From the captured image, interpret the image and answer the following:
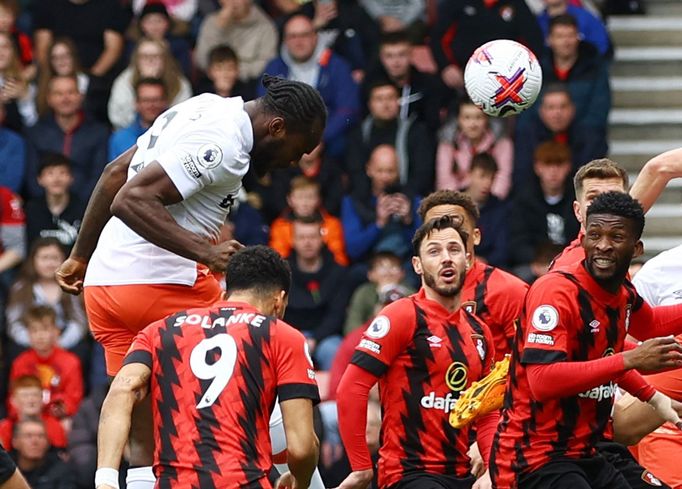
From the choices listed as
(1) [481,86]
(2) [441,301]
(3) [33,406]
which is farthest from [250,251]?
(3) [33,406]

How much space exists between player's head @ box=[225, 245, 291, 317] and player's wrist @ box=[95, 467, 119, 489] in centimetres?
95

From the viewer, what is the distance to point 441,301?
26.7 feet

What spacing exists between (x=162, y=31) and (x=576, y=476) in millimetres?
8027

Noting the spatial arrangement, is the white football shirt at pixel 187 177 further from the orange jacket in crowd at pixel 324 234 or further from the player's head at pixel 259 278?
the orange jacket in crowd at pixel 324 234

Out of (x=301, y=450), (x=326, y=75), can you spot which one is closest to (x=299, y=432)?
(x=301, y=450)

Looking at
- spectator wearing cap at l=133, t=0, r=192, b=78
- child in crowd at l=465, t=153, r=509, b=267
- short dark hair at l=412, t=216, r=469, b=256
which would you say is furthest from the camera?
spectator wearing cap at l=133, t=0, r=192, b=78

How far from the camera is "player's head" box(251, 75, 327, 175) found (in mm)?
7621

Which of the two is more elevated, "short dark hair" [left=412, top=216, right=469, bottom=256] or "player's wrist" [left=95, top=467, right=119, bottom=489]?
"short dark hair" [left=412, top=216, right=469, bottom=256]

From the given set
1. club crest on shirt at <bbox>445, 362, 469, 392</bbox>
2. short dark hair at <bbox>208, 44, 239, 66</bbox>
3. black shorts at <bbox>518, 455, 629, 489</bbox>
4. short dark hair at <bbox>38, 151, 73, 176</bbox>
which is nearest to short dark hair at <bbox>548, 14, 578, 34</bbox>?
short dark hair at <bbox>208, 44, 239, 66</bbox>

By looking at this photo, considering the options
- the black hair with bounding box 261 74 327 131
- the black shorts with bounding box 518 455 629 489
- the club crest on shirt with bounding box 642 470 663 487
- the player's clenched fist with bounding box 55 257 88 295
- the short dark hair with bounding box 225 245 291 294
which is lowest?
the club crest on shirt with bounding box 642 470 663 487

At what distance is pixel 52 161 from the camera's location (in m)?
13.3

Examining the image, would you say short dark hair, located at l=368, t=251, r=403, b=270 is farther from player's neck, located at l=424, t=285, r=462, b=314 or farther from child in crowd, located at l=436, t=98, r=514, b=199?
player's neck, located at l=424, t=285, r=462, b=314

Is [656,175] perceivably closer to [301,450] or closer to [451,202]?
[451,202]

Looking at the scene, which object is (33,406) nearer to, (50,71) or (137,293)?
(50,71)
